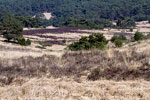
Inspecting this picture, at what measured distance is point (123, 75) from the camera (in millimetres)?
8820

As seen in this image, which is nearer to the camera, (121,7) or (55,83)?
(55,83)

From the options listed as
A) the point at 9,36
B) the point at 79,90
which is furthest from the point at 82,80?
the point at 9,36

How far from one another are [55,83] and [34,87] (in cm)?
66

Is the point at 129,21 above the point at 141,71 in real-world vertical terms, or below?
below

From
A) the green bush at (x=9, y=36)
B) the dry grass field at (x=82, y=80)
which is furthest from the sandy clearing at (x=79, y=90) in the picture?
the green bush at (x=9, y=36)

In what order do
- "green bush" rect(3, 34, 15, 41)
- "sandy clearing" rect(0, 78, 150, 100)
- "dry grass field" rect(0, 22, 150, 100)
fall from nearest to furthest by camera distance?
"sandy clearing" rect(0, 78, 150, 100) < "dry grass field" rect(0, 22, 150, 100) < "green bush" rect(3, 34, 15, 41)

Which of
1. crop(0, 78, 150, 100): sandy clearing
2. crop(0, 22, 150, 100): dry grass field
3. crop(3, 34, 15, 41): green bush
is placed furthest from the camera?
crop(3, 34, 15, 41): green bush

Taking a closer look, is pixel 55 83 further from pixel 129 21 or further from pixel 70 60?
pixel 129 21

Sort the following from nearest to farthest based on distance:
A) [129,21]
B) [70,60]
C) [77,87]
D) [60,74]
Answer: [77,87], [60,74], [70,60], [129,21]

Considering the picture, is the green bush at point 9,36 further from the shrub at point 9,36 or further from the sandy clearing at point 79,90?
the sandy clearing at point 79,90

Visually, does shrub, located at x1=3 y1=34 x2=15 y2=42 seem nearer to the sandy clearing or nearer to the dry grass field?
the dry grass field

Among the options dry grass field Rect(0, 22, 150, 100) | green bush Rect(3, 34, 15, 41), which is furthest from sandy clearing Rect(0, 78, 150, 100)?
green bush Rect(3, 34, 15, 41)

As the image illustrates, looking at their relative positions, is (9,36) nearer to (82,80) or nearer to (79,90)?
(82,80)

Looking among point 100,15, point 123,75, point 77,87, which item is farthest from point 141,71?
point 100,15
